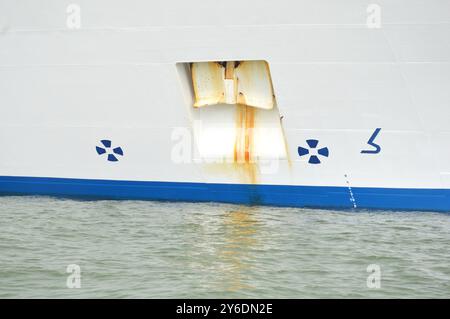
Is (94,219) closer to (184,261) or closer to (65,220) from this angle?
(65,220)

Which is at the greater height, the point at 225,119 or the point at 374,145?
the point at 225,119

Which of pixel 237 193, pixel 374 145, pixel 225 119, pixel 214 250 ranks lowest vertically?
pixel 214 250

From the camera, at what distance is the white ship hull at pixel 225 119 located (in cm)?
979

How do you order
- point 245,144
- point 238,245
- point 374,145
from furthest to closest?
point 245,144 → point 374,145 → point 238,245

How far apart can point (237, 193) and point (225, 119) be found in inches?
30.7

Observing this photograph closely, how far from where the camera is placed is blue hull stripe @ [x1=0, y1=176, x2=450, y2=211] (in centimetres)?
1015

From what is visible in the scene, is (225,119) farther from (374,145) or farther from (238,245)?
(238,245)

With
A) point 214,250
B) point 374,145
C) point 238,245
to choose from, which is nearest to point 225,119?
point 374,145

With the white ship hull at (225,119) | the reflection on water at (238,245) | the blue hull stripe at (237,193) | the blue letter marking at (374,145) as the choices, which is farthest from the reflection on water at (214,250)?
the blue letter marking at (374,145)

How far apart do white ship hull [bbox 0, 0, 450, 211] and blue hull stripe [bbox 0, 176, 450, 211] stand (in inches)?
0.5

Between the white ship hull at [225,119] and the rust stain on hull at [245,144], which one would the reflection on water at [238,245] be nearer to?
the rust stain on hull at [245,144]

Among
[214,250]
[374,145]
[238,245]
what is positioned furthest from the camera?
[374,145]

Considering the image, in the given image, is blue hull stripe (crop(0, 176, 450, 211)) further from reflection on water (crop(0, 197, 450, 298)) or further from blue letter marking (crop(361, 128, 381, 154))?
blue letter marking (crop(361, 128, 381, 154))

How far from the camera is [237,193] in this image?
10.7m
